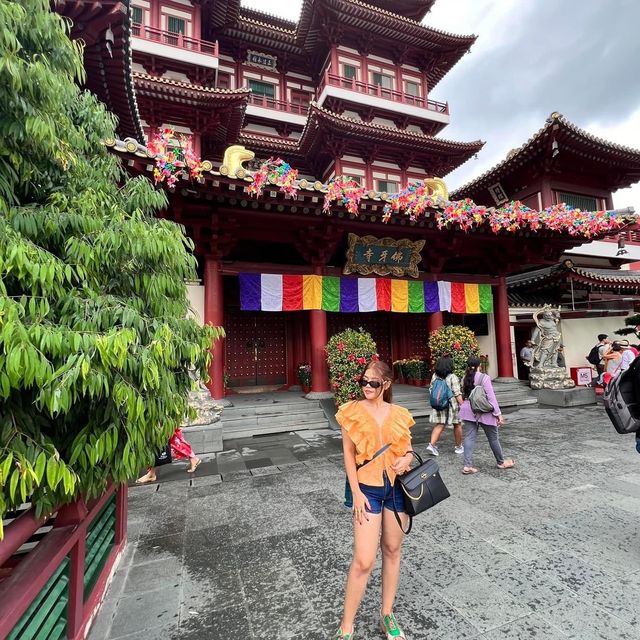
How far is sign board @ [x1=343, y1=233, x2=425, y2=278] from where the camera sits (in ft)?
32.9

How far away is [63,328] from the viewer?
1.58 m

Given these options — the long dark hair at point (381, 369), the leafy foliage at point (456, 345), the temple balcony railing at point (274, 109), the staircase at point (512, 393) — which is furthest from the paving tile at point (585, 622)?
the temple balcony railing at point (274, 109)

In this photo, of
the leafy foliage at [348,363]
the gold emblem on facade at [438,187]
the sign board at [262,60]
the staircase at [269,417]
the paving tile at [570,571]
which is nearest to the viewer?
the paving tile at [570,571]

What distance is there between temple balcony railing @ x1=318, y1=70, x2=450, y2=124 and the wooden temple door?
35.4 feet

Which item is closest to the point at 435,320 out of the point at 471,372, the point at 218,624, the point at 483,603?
the point at 471,372

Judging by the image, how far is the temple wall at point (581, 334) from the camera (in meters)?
12.8

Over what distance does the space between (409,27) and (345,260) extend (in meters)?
13.2

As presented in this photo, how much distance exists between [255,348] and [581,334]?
39.9 feet

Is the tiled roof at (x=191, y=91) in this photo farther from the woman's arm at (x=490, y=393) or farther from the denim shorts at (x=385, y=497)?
the denim shorts at (x=385, y=497)

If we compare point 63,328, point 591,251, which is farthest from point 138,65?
point 591,251

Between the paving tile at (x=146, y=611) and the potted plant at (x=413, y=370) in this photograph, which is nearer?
the paving tile at (x=146, y=611)

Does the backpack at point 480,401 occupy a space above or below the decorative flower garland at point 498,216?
below

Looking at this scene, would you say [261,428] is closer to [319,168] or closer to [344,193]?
[344,193]

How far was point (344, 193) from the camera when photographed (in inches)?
320
